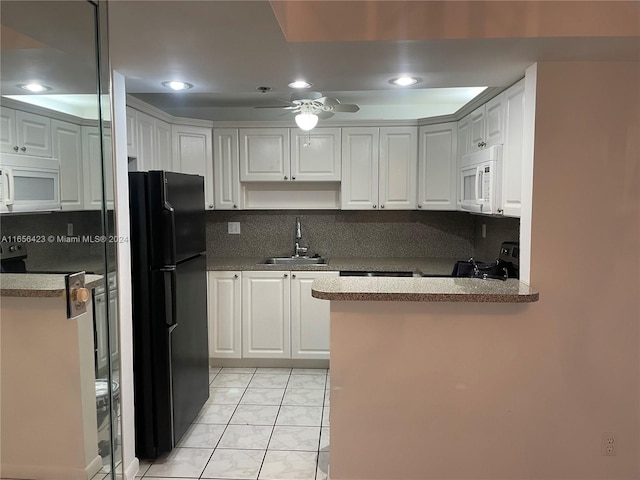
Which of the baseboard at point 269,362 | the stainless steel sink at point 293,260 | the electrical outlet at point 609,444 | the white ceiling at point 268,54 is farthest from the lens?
the stainless steel sink at point 293,260

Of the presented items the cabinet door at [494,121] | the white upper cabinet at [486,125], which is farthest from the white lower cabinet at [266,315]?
the cabinet door at [494,121]

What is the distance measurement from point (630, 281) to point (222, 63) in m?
2.16

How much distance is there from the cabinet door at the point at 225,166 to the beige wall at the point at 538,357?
2297 mm

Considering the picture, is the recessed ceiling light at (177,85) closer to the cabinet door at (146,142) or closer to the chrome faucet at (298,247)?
Result: the cabinet door at (146,142)

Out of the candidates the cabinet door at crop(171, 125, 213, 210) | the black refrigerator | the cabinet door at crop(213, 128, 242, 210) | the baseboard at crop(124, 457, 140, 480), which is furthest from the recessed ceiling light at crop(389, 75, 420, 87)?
the baseboard at crop(124, 457, 140, 480)

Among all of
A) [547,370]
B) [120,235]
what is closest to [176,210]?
[120,235]

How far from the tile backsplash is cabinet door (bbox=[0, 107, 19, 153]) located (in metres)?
3.13

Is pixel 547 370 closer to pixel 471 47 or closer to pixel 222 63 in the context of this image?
pixel 471 47

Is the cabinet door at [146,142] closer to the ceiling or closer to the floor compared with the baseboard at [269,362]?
closer to the ceiling

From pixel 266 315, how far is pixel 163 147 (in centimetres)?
162

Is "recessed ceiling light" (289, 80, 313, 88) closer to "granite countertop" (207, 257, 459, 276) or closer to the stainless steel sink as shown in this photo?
"granite countertop" (207, 257, 459, 276)

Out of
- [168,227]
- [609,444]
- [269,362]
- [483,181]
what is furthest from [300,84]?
[269,362]

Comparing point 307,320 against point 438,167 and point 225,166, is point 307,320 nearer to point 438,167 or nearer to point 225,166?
point 225,166

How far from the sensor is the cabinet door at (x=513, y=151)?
8.24 feet
